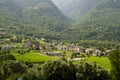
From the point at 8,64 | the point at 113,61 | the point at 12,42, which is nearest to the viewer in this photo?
the point at 113,61

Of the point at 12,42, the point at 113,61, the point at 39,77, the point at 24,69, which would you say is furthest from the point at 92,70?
the point at 12,42

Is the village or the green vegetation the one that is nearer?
the green vegetation

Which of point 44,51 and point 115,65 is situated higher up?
point 115,65

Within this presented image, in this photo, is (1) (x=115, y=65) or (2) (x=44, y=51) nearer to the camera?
(1) (x=115, y=65)

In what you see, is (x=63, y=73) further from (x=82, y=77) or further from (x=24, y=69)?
(x=24, y=69)

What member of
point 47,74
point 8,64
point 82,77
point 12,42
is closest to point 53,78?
point 47,74

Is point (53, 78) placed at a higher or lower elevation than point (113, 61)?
lower

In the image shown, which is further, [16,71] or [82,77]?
[16,71]

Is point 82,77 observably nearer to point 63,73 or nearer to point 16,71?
point 63,73

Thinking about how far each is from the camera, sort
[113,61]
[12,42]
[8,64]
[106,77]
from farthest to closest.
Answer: [12,42] < [8,64] < [106,77] < [113,61]
